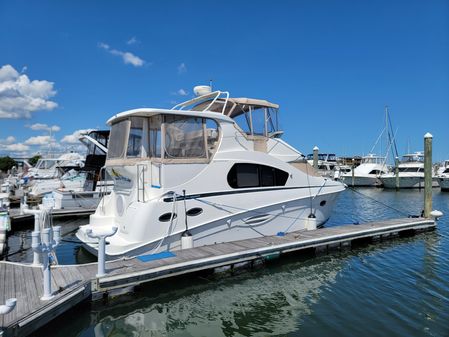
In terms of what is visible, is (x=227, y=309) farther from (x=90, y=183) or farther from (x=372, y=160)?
(x=372, y=160)

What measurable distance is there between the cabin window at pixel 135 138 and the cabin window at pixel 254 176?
2315 mm

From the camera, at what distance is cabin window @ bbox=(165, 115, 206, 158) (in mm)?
7781

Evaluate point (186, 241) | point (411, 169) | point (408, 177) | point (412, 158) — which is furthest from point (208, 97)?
point (412, 158)

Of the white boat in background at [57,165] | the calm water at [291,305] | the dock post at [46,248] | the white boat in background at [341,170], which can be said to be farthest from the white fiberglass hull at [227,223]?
the white boat in background at [341,170]

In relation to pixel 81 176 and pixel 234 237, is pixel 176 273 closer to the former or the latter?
pixel 234 237

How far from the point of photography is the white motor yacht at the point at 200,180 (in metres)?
7.58

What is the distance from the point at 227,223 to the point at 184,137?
239 cm

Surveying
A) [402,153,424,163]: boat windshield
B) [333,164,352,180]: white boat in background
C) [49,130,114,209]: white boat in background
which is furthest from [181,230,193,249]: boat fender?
[402,153,424,163]: boat windshield

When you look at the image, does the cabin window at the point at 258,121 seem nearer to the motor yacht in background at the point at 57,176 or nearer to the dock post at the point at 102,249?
the dock post at the point at 102,249

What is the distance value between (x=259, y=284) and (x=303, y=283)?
0.96m

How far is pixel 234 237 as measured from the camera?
8.73 m

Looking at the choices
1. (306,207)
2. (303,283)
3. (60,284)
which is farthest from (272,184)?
(60,284)

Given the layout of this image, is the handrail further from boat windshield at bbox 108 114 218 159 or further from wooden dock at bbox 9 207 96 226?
wooden dock at bbox 9 207 96 226

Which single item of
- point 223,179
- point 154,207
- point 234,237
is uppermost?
point 223,179
